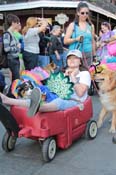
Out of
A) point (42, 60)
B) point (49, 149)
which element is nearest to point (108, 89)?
point (49, 149)

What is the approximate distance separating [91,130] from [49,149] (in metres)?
0.98

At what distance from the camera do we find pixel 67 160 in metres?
4.20

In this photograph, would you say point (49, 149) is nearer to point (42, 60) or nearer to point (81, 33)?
point (81, 33)

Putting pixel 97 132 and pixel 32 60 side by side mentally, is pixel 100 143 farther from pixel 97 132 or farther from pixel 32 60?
pixel 32 60

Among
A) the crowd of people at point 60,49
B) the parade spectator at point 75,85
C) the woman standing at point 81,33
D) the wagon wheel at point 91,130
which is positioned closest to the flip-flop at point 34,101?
the crowd of people at point 60,49

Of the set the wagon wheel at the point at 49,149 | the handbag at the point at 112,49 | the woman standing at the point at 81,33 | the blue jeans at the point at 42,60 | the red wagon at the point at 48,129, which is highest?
the woman standing at the point at 81,33

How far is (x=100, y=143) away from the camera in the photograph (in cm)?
479

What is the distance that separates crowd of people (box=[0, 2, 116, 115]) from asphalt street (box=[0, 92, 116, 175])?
563mm

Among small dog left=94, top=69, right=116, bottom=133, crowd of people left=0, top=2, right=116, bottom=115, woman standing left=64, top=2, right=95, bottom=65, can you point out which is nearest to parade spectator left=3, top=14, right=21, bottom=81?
crowd of people left=0, top=2, right=116, bottom=115

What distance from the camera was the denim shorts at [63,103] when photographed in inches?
163

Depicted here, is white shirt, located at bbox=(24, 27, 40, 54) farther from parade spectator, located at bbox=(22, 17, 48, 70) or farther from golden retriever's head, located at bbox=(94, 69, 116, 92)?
golden retriever's head, located at bbox=(94, 69, 116, 92)

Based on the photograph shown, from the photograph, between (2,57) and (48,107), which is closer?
Result: (48,107)

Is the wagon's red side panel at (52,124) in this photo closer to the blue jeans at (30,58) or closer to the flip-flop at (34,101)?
the flip-flop at (34,101)

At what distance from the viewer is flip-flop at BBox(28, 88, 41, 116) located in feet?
12.3
